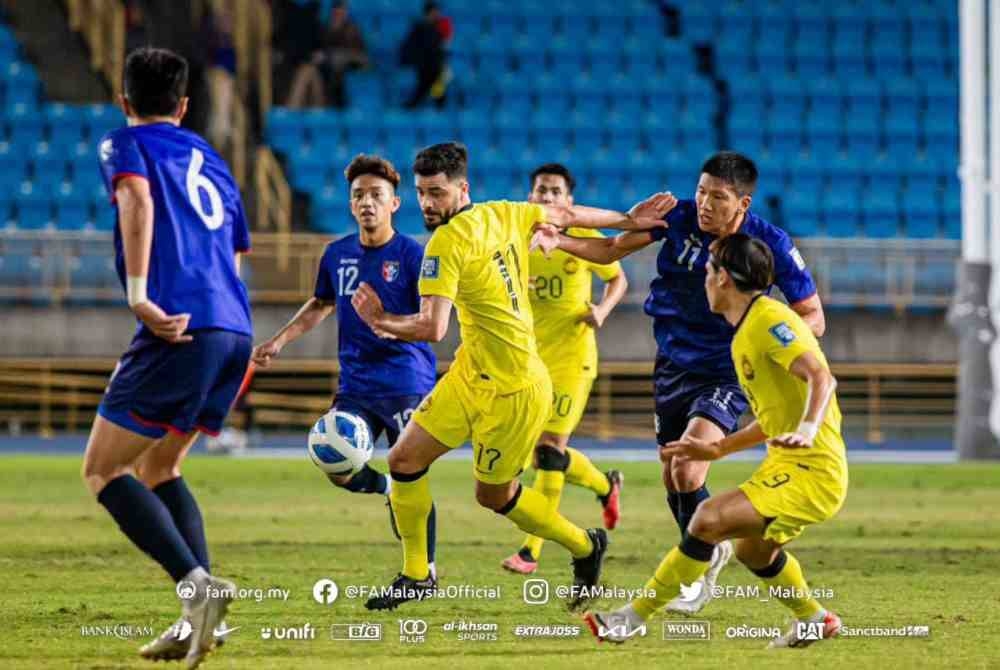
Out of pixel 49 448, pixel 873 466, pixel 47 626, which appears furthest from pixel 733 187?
pixel 49 448

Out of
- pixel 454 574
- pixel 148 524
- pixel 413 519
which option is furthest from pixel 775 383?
pixel 454 574

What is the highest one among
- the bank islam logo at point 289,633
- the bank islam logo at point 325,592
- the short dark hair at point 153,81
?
the short dark hair at point 153,81

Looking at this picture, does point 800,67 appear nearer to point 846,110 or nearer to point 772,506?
point 846,110

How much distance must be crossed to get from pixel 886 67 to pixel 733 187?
18988 mm

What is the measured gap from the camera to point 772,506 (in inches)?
255

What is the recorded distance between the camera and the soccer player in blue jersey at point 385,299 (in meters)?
8.91

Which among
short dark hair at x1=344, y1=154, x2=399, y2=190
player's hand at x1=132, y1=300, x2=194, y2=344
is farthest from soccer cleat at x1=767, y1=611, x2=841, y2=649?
short dark hair at x1=344, y1=154, x2=399, y2=190

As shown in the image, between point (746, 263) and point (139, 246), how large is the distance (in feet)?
7.57

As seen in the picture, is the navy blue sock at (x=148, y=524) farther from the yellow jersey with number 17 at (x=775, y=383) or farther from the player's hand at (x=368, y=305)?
the yellow jersey with number 17 at (x=775, y=383)

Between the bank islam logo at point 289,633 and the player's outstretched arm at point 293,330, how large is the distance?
59.1 inches

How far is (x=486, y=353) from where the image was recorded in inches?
302

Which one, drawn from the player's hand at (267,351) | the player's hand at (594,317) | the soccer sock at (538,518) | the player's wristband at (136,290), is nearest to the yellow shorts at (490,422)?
the soccer sock at (538,518)

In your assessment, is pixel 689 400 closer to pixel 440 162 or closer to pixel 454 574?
pixel 440 162

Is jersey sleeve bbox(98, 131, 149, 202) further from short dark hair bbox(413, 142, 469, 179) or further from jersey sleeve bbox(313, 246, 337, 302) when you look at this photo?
jersey sleeve bbox(313, 246, 337, 302)
